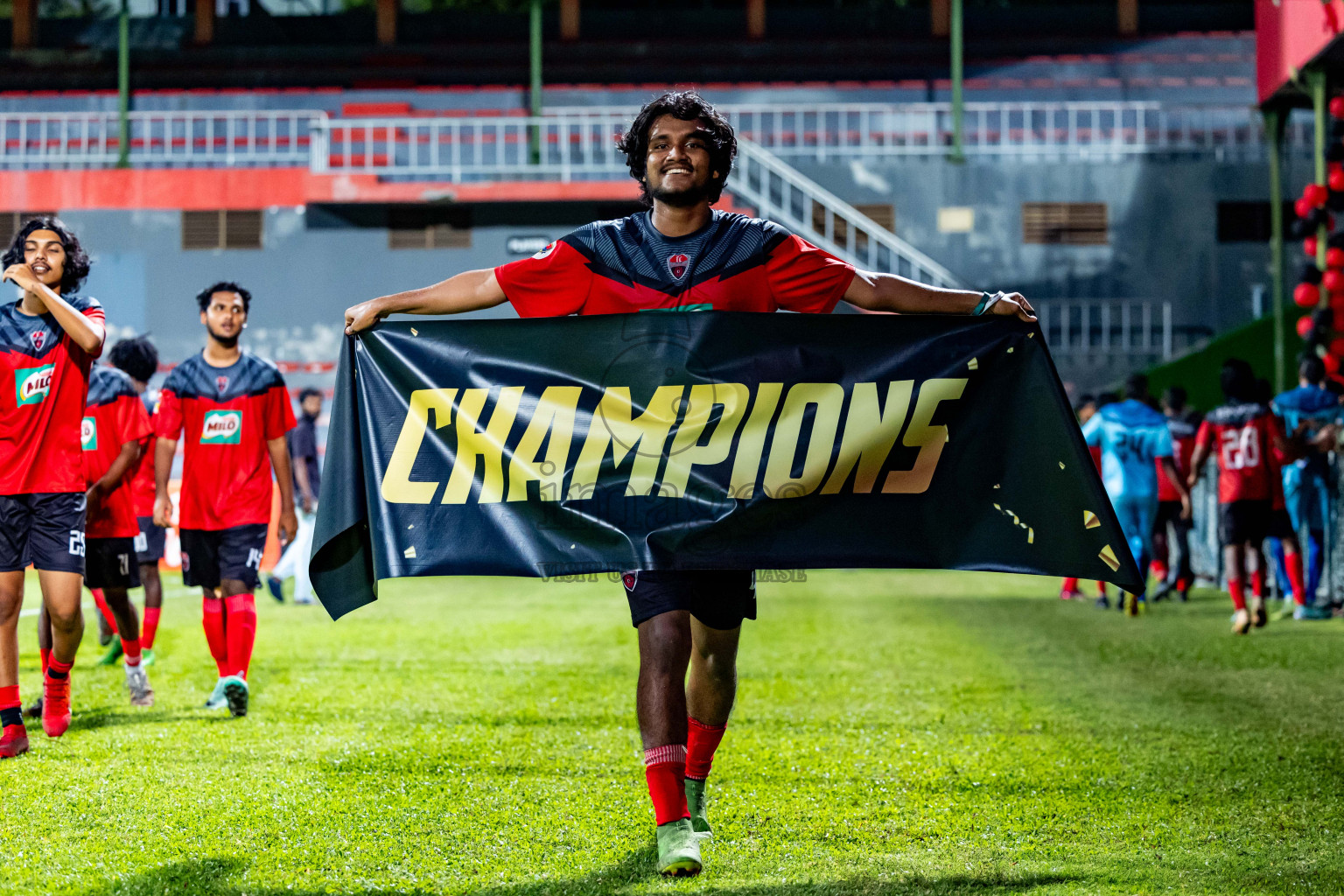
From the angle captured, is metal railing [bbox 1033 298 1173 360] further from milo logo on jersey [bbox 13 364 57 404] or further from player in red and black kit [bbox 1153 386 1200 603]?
milo logo on jersey [bbox 13 364 57 404]

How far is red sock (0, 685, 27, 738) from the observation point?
5691mm

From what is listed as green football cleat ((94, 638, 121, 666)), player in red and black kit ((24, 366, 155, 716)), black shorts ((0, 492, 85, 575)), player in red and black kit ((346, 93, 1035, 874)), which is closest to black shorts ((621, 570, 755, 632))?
player in red and black kit ((346, 93, 1035, 874))

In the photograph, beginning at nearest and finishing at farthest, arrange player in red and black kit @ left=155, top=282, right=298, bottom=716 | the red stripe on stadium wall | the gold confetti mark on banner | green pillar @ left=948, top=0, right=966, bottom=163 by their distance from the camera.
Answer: the gold confetti mark on banner → player in red and black kit @ left=155, top=282, right=298, bottom=716 → green pillar @ left=948, top=0, right=966, bottom=163 → the red stripe on stadium wall

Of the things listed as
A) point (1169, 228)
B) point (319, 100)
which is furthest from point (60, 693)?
point (319, 100)

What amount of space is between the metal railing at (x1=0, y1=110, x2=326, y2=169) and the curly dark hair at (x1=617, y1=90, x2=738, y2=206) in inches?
1023

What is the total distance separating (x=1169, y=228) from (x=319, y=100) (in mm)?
21615

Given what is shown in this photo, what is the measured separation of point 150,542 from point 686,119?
20.2ft

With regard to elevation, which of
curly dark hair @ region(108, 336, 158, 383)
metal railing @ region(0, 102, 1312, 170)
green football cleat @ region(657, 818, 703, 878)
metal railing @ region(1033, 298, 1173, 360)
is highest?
metal railing @ region(0, 102, 1312, 170)

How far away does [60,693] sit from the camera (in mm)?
6309

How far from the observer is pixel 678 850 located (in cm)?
387

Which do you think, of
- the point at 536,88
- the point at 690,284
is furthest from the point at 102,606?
the point at 536,88

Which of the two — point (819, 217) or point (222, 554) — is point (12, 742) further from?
point (819, 217)

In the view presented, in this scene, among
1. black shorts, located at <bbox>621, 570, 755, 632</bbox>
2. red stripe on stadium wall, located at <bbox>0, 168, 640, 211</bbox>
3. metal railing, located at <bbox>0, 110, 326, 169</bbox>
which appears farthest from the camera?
metal railing, located at <bbox>0, 110, 326, 169</bbox>

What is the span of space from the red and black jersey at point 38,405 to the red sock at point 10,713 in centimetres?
81
